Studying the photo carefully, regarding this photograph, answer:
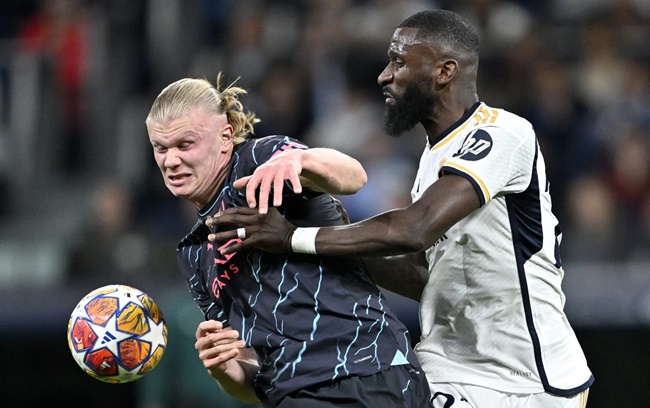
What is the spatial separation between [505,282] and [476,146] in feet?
1.90

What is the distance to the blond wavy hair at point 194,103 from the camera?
431 cm

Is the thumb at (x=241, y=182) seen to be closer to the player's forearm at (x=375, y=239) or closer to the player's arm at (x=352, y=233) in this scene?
the player's arm at (x=352, y=233)

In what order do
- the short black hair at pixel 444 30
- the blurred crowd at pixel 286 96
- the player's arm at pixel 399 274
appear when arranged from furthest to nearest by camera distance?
the blurred crowd at pixel 286 96 < the player's arm at pixel 399 274 < the short black hair at pixel 444 30

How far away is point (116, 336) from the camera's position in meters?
4.50

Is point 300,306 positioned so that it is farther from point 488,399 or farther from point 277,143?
point 488,399

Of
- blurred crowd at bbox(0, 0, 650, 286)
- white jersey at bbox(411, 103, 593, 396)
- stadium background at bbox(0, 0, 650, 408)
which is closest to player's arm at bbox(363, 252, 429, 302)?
white jersey at bbox(411, 103, 593, 396)

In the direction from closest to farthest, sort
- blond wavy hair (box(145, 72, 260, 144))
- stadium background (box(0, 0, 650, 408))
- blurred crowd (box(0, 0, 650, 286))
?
1. blond wavy hair (box(145, 72, 260, 144))
2. stadium background (box(0, 0, 650, 408))
3. blurred crowd (box(0, 0, 650, 286))

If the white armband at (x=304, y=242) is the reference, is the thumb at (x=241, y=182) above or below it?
above

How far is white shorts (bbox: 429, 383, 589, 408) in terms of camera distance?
4.46 metres

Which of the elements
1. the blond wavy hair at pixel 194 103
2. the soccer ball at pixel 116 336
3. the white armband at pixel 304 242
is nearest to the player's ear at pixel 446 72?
the blond wavy hair at pixel 194 103

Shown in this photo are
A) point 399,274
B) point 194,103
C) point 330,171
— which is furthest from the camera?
point 399,274

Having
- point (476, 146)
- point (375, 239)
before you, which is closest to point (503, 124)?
point (476, 146)

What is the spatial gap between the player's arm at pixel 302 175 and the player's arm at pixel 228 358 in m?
0.55

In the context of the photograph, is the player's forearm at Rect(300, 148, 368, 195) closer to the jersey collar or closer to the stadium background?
the jersey collar
